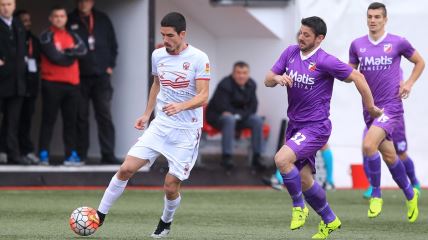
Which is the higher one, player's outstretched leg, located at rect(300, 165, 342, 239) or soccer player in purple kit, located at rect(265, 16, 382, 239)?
soccer player in purple kit, located at rect(265, 16, 382, 239)

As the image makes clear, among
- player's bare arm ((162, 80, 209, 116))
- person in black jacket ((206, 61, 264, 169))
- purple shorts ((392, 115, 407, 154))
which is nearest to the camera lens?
player's bare arm ((162, 80, 209, 116))

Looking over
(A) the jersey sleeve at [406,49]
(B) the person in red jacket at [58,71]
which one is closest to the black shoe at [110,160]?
(B) the person in red jacket at [58,71]

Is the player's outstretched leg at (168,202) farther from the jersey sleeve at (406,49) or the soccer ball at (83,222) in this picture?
the jersey sleeve at (406,49)

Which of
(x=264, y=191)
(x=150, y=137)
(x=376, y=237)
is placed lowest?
(x=264, y=191)

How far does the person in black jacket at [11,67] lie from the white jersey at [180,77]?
532 centimetres

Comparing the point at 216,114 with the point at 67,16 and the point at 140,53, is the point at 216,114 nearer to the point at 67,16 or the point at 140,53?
the point at 140,53

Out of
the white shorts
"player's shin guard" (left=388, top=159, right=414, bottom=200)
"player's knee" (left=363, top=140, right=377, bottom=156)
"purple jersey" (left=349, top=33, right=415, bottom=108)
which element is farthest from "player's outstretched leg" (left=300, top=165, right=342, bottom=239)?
"purple jersey" (left=349, top=33, right=415, bottom=108)

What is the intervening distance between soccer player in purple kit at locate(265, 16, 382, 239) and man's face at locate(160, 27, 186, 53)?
2.68 ft

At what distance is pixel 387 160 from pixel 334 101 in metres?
4.55

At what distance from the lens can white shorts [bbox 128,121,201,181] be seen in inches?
352

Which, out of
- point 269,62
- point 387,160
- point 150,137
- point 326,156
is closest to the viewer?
point 150,137

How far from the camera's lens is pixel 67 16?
15062 millimetres

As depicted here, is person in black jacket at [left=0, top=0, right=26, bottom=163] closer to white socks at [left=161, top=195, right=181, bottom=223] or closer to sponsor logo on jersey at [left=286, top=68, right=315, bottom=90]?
white socks at [left=161, top=195, right=181, bottom=223]

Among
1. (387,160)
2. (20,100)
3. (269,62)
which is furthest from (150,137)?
(269,62)
